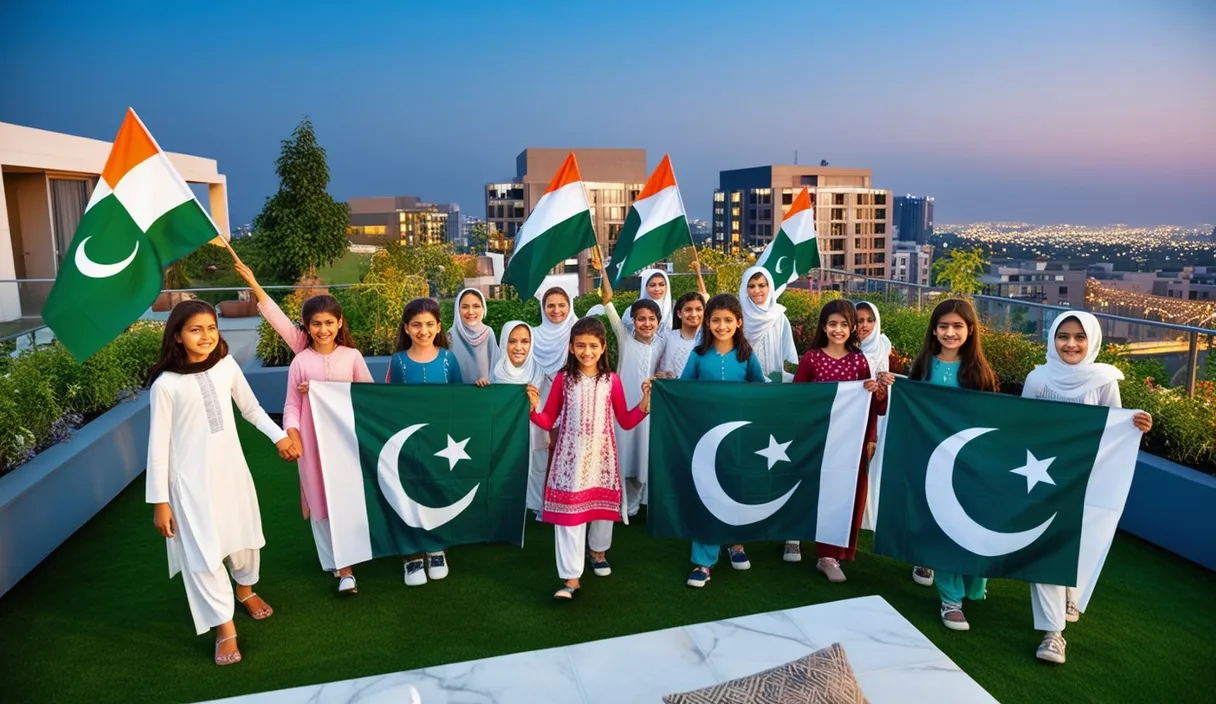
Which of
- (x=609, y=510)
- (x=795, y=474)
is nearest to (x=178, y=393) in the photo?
(x=609, y=510)

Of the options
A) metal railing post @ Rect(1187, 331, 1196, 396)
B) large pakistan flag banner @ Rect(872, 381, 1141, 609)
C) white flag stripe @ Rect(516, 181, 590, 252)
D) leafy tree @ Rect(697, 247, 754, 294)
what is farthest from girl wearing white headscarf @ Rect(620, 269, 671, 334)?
leafy tree @ Rect(697, 247, 754, 294)

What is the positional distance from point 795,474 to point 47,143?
61.9 ft

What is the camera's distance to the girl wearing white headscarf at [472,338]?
560 cm

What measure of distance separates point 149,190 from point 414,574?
8.44ft

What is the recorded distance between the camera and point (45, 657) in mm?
4117

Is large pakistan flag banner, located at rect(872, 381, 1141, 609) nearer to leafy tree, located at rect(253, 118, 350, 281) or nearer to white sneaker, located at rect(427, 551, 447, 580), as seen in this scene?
white sneaker, located at rect(427, 551, 447, 580)

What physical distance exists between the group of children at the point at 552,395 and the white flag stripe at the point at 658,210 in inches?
58.0

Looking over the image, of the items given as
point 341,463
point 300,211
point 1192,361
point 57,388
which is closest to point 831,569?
point 341,463

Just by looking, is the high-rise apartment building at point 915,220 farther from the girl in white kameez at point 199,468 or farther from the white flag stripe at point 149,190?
the girl in white kameez at point 199,468

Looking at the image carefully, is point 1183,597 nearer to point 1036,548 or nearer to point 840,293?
point 1036,548

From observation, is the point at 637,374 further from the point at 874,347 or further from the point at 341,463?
the point at 341,463

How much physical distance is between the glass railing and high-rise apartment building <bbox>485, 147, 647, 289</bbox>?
236 feet

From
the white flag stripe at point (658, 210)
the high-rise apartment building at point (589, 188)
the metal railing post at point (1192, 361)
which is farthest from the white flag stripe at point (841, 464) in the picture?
the high-rise apartment building at point (589, 188)

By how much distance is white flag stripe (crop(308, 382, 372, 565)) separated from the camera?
4.52 meters
